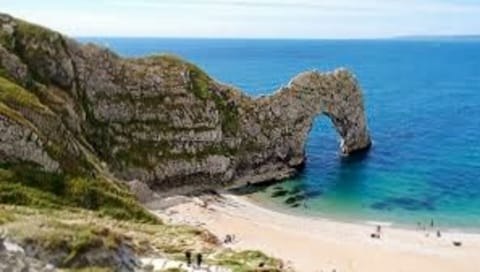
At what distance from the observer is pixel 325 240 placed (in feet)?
225

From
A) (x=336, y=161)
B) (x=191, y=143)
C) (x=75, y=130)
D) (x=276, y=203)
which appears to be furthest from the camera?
(x=336, y=161)

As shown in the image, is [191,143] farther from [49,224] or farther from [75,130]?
[49,224]

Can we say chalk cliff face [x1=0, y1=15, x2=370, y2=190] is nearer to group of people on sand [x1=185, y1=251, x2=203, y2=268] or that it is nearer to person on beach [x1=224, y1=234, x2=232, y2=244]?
person on beach [x1=224, y1=234, x2=232, y2=244]

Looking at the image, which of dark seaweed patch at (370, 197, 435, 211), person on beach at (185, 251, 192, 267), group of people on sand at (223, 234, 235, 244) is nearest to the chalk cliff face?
group of people on sand at (223, 234, 235, 244)

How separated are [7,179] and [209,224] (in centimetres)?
2141

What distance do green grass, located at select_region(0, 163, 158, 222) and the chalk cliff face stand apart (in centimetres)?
313

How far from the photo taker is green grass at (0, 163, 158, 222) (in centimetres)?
5775

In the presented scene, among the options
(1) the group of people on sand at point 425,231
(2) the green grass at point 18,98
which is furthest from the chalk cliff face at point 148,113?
(1) the group of people on sand at point 425,231

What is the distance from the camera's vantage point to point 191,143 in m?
90.1

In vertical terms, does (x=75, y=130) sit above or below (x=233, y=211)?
above

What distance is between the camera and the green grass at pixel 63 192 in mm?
57750

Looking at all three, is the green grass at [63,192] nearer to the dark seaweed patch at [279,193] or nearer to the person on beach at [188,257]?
the person on beach at [188,257]

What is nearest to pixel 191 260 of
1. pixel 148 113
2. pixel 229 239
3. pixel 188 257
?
pixel 188 257

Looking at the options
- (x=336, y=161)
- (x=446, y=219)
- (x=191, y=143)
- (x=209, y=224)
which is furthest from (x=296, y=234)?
(x=336, y=161)
